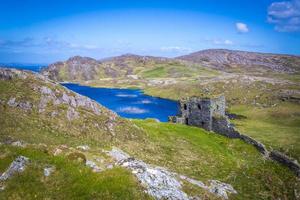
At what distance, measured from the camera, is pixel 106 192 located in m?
19.8

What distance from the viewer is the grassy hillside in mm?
20484

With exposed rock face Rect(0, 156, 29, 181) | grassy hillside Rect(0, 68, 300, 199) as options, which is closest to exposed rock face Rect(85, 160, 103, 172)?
grassy hillside Rect(0, 68, 300, 199)

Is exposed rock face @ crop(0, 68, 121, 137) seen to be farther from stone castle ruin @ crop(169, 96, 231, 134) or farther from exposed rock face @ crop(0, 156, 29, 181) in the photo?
stone castle ruin @ crop(169, 96, 231, 134)

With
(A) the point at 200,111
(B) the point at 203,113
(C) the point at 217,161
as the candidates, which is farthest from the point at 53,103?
(B) the point at 203,113

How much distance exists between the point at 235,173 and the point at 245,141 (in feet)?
53.8

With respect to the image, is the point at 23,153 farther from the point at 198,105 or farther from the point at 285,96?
the point at 285,96

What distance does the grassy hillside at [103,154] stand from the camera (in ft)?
67.2

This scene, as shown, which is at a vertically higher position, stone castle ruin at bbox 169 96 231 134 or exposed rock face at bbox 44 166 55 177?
exposed rock face at bbox 44 166 55 177

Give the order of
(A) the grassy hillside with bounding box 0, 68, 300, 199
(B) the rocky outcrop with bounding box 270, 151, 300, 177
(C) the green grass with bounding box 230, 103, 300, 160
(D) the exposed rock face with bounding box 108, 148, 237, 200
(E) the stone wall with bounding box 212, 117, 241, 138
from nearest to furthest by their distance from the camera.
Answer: (A) the grassy hillside with bounding box 0, 68, 300, 199, (D) the exposed rock face with bounding box 108, 148, 237, 200, (B) the rocky outcrop with bounding box 270, 151, 300, 177, (E) the stone wall with bounding box 212, 117, 241, 138, (C) the green grass with bounding box 230, 103, 300, 160

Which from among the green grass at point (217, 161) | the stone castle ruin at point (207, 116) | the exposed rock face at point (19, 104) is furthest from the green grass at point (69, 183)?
the stone castle ruin at point (207, 116)

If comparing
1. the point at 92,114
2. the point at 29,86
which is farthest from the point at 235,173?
the point at 29,86

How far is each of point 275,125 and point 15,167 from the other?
116183 millimetres

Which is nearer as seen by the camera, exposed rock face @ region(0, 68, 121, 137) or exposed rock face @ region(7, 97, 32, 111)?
exposed rock face @ region(7, 97, 32, 111)

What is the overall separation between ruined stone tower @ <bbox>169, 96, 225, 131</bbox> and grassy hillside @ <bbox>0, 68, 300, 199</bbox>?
600cm
